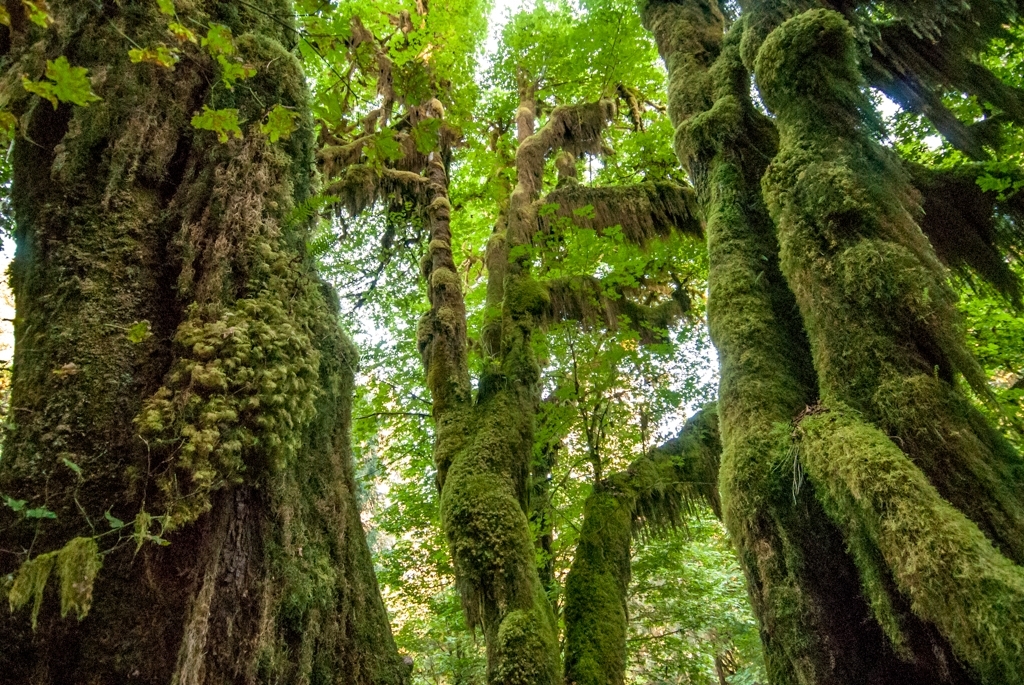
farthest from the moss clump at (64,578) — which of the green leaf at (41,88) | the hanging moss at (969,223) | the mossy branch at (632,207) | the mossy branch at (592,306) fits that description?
the mossy branch at (632,207)

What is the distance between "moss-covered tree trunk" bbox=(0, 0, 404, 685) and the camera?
1.36 m

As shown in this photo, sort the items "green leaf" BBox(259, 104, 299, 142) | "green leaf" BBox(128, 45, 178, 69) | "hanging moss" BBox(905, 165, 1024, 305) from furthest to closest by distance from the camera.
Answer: "hanging moss" BBox(905, 165, 1024, 305) → "green leaf" BBox(259, 104, 299, 142) → "green leaf" BBox(128, 45, 178, 69)

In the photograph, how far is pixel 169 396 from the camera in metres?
1.56

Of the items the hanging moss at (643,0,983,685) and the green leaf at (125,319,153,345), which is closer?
the green leaf at (125,319,153,345)

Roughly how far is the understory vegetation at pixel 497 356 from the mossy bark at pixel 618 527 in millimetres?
45

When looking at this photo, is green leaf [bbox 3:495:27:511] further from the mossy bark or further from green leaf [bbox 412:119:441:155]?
the mossy bark

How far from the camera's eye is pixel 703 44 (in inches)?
225

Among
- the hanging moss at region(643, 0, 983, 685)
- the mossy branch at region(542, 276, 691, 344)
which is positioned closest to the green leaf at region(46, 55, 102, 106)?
the hanging moss at region(643, 0, 983, 685)

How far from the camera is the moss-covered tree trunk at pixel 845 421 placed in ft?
7.75

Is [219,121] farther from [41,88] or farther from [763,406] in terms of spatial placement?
[763,406]

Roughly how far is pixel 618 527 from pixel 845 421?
3.29m

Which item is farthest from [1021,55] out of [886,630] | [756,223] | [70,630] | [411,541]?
[411,541]

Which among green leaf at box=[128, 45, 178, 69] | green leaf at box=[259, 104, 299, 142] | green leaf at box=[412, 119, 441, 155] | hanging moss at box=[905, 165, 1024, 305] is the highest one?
hanging moss at box=[905, 165, 1024, 305]

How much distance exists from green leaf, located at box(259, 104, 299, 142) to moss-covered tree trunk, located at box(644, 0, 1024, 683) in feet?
9.42
